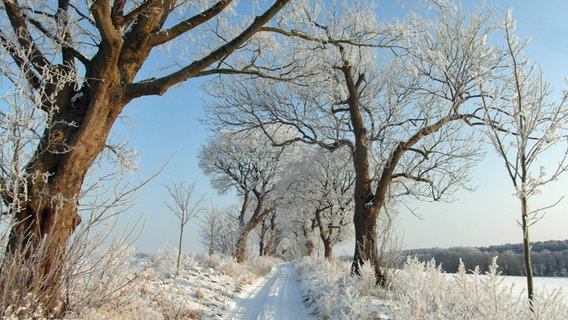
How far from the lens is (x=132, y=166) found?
15.3ft

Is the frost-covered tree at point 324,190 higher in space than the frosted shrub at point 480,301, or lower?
higher

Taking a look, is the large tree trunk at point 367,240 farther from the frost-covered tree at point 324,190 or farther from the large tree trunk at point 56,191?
the frost-covered tree at point 324,190

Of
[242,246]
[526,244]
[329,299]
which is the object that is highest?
[526,244]

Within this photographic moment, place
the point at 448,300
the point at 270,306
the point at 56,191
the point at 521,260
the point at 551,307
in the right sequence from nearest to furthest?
the point at 551,307
the point at 56,191
the point at 448,300
the point at 270,306
the point at 521,260

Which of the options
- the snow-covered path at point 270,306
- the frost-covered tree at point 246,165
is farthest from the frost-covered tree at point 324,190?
the snow-covered path at point 270,306

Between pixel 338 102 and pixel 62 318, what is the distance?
888cm

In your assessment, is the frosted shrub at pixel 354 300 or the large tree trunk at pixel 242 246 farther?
the large tree trunk at pixel 242 246

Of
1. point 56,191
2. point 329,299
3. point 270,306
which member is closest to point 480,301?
point 329,299

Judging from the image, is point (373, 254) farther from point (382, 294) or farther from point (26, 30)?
point (26, 30)

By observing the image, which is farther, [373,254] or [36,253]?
[373,254]

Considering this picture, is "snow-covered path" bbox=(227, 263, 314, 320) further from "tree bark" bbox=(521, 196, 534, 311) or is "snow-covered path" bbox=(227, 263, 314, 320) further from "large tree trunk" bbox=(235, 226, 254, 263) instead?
"large tree trunk" bbox=(235, 226, 254, 263)

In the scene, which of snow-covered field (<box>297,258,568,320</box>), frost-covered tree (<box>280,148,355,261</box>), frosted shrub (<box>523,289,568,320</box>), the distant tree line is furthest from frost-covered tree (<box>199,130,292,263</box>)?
the distant tree line

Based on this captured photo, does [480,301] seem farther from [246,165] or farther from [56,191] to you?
[246,165]

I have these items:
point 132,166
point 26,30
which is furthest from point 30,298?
point 26,30
